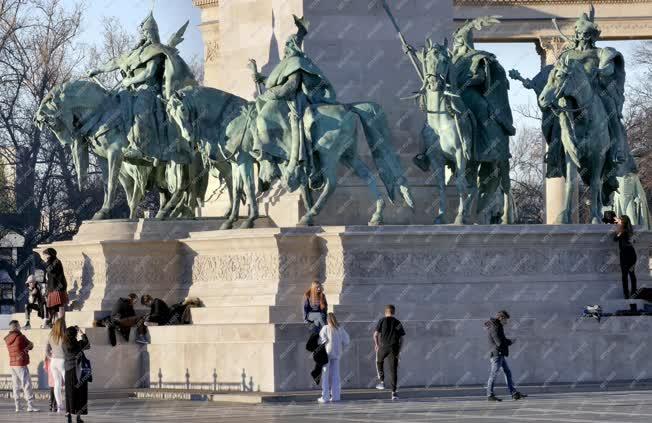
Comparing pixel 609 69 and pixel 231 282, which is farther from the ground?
pixel 609 69

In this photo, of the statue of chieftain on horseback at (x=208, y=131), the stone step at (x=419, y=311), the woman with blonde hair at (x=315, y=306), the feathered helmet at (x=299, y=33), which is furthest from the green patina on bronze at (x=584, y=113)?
the woman with blonde hair at (x=315, y=306)

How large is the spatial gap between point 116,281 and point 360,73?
19.3ft

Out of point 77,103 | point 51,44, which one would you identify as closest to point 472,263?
point 77,103

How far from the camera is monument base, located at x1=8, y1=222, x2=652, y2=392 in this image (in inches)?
1410

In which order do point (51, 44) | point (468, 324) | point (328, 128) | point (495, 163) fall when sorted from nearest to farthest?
point (468, 324), point (328, 128), point (495, 163), point (51, 44)

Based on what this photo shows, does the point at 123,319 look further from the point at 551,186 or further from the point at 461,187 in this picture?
the point at 551,186

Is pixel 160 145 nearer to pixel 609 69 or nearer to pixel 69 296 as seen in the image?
pixel 69 296

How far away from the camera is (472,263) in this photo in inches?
1507

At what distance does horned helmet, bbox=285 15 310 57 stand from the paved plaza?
23.5ft

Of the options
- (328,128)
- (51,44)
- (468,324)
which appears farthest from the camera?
(51,44)

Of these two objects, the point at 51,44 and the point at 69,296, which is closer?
the point at 69,296

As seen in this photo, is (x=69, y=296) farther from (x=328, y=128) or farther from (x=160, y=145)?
(x=328, y=128)

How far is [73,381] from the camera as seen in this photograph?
101ft

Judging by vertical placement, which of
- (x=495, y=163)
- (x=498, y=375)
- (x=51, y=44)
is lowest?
(x=498, y=375)
